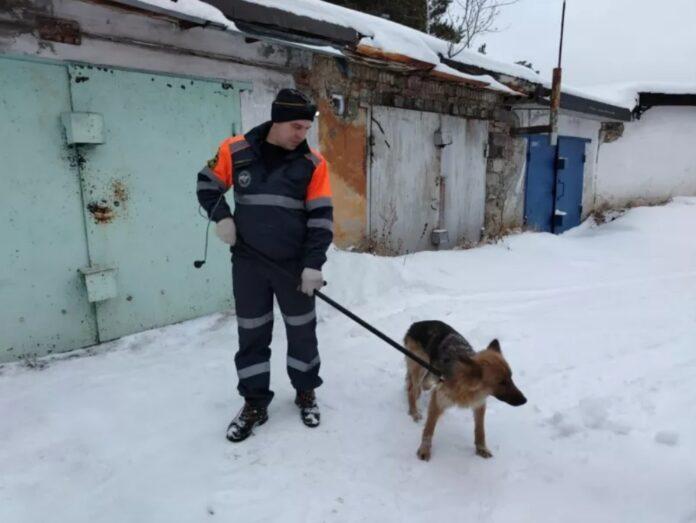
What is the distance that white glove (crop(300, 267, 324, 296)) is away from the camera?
276cm

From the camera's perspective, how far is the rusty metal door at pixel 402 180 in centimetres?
688

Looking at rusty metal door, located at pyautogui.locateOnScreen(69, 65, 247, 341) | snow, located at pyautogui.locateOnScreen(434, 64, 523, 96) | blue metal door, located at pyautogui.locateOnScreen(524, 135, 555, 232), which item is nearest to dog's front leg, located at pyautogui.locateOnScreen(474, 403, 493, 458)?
rusty metal door, located at pyautogui.locateOnScreen(69, 65, 247, 341)

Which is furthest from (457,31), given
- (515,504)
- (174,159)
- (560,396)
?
(515,504)

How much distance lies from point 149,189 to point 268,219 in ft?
6.99

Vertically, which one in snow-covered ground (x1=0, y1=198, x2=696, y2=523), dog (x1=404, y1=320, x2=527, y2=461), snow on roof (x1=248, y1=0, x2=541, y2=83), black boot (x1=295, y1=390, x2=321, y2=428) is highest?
snow on roof (x1=248, y1=0, x2=541, y2=83)

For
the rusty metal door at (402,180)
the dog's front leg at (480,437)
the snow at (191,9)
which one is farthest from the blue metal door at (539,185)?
the dog's front leg at (480,437)

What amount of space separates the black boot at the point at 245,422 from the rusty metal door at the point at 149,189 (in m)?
1.94

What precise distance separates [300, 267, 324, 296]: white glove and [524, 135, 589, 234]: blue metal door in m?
8.60

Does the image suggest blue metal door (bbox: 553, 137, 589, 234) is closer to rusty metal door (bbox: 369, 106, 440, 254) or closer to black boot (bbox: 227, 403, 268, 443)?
rusty metal door (bbox: 369, 106, 440, 254)

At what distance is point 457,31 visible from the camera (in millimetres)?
15250

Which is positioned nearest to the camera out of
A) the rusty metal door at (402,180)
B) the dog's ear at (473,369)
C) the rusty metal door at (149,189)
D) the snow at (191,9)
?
the dog's ear at (473,369)

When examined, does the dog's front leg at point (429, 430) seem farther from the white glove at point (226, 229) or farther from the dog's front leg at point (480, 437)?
the white glove at point (226, 229)

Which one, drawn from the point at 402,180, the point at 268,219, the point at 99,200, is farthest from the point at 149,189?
the point at 402,180

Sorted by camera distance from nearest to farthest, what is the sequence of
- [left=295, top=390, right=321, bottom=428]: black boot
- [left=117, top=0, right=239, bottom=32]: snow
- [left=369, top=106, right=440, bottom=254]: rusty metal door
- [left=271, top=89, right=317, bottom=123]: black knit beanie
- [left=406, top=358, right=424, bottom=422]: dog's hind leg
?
1. [left=271, top=89, right=317, bottom=123]: black knit beanie
2. [left=295, top=390, right=321, bottom=428]: black boot
3. [left=406, top=358, right=424, bottom=422]: dog's hind leg
4. [left=117, top=0, right=239, bottom=32]: snow
5. [left=369, top=106, right=440, bottom=254]: rusty metal door
